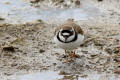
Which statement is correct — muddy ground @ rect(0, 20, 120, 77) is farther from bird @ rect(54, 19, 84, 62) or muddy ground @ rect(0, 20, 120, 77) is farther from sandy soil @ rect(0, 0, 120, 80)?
bird @ rect(54, 19, 84, 62)

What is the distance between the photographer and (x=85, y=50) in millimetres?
9102

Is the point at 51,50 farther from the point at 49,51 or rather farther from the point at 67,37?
the point at 67,37

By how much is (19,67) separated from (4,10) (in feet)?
11.8

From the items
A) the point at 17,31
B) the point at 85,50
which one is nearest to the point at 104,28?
the point at 85,50

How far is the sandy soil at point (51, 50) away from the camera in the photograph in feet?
27.0

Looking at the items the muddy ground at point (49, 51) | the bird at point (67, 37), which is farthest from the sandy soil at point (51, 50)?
the bird at point (67, 37)

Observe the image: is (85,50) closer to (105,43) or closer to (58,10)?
(105,43)

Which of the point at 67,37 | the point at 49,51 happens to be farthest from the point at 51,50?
the point at 67,37

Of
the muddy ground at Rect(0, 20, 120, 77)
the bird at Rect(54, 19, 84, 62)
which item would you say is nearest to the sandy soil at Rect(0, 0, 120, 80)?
the muddy ground at Rect(0, 20, 120, 77)

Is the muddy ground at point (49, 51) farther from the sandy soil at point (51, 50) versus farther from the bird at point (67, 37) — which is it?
the bird at point (67, 37)

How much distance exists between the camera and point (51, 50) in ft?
29.9

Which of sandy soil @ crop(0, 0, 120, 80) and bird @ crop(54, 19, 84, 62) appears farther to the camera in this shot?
sandy soil @ crop(0, 0, 120, 80)

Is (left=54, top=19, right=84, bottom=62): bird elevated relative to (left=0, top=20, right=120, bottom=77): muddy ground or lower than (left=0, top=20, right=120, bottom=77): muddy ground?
elevated

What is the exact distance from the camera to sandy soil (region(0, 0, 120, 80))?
324 inches
